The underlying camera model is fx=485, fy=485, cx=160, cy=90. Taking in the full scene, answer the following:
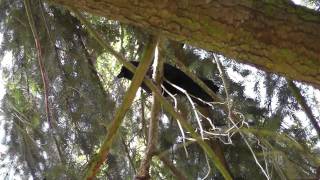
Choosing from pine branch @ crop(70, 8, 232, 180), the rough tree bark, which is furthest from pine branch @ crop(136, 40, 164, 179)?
the rough tree bark

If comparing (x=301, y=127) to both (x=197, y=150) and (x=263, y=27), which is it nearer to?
(x=197, y=150)

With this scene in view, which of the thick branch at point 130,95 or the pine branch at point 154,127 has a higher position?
the pine branch at point 154,127

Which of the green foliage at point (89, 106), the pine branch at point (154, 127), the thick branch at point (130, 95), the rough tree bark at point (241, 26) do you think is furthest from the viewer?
the green foliage at point (89, 106)

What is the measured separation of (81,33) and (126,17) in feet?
4.93

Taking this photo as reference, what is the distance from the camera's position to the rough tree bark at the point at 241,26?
3.33ft


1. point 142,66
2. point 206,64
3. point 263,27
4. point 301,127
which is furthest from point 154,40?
point 301,127

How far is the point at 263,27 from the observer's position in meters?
1.06

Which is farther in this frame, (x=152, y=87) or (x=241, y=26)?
(x=152, y=87)

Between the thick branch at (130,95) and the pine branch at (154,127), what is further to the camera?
the pine branch at (154,127)

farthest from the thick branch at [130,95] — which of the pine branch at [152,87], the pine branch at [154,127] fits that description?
the pine branch at [154,127]

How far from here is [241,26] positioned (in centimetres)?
106

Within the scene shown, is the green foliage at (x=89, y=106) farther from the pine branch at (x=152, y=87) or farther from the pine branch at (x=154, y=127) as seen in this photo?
the pine branch at (x=152, y=87)

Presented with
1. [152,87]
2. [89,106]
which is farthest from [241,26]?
[89,106]

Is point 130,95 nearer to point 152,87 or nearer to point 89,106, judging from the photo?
point 152,87
